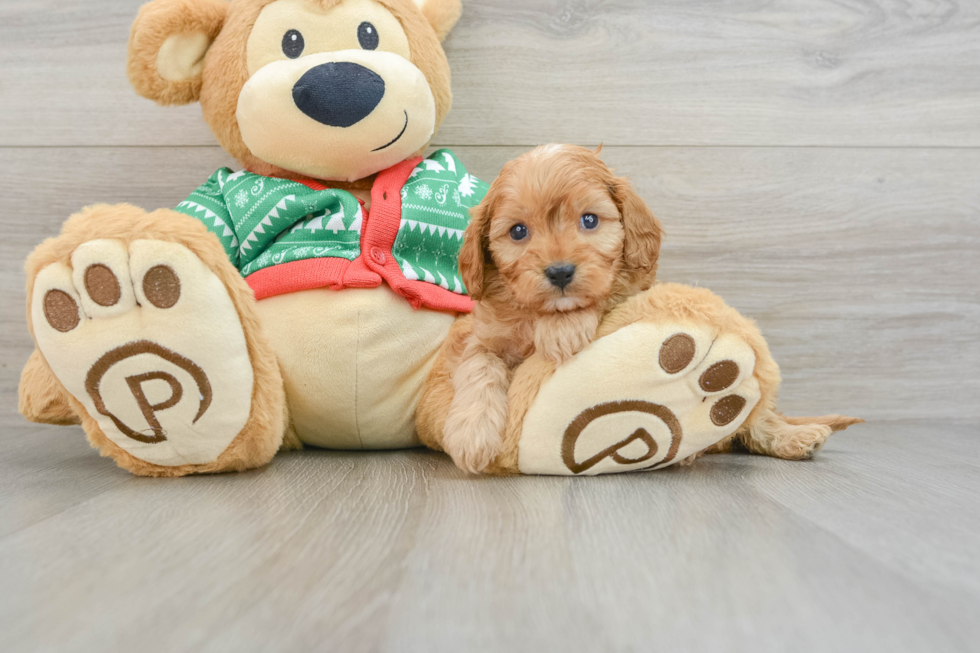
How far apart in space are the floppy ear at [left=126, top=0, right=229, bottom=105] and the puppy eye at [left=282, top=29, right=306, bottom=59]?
0.50 ft

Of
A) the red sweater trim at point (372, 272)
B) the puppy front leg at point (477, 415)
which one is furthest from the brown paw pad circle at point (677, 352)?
the red sweater trim at point (372, 272)

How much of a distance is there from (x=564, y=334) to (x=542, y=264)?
0.11 m

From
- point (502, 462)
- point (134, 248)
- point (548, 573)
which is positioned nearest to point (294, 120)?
point (134, 248)

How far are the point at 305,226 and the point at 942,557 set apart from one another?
3.28 feet

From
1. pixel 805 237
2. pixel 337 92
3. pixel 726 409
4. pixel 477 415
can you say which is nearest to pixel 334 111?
pixel 337 92

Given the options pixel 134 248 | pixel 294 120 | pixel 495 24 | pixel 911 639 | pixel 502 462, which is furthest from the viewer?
pixel 495 24

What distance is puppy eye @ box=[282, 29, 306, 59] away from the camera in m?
1.13

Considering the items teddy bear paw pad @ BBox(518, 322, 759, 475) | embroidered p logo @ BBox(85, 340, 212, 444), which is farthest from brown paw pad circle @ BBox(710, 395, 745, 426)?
embroidered p logo @ BBox(85, 340, 212, 444)

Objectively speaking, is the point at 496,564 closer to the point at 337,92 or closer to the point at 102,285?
the point at 102,285

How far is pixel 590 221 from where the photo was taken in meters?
0.93

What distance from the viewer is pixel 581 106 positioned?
1469 mm

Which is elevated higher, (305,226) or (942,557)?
(305,226)

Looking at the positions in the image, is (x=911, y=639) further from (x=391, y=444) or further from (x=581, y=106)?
(x=581, y=106)

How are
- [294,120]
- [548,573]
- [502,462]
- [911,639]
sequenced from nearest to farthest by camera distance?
[911,639]
[548,573]
[502,462]
[294,120]
